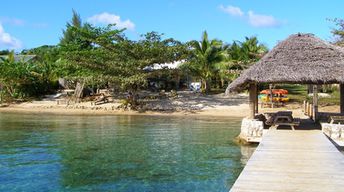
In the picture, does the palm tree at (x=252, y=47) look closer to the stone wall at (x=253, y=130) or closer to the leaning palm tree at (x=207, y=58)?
the leaning palm tree at (x=207, y=58)

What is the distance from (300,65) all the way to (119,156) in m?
6.69

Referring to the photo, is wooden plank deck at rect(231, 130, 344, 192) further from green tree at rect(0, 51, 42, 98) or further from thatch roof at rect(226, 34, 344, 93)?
green tree at rect(0, 51, 42, 98)

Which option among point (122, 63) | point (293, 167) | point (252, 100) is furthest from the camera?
point (122, 63)

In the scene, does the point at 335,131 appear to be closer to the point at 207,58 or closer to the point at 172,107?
the point at 172,107

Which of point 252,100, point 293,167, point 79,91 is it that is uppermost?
point 79,91

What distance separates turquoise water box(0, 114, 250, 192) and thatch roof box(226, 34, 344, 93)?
2.53 m

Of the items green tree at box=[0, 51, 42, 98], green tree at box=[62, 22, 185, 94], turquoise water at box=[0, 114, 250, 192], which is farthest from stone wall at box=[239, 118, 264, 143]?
green tree at box=[0, 51, 42, 98]

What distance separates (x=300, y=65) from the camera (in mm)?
15219

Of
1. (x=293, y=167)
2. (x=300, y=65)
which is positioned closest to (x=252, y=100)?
(x=300, y=65)

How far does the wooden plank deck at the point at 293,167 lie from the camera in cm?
765

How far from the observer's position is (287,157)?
1029 centimetres

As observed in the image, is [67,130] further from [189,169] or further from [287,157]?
[287,157]

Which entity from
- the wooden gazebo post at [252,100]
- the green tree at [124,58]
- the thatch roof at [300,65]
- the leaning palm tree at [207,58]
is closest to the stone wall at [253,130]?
the wooden gazebo post at [252,100]

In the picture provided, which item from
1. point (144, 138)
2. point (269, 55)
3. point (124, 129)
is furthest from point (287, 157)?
point (124, 129)
